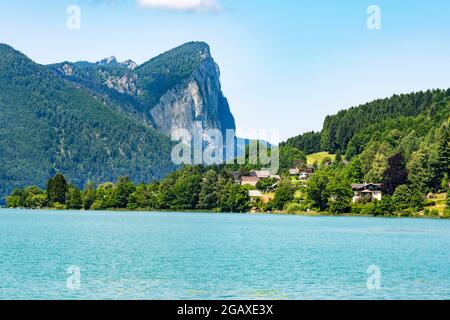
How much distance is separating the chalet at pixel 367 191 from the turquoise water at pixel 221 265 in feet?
245

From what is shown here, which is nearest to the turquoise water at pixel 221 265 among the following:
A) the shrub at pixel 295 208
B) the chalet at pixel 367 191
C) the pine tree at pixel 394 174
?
the chalet at pixel 367 191

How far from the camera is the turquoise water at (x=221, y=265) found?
4350 cm

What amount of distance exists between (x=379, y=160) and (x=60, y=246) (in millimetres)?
128304

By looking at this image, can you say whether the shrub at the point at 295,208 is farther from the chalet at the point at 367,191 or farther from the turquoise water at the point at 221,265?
the turquoise water at the point at 221,265

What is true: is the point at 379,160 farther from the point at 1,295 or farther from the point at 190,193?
the point at 1,295

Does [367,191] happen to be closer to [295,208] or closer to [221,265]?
[295,208]

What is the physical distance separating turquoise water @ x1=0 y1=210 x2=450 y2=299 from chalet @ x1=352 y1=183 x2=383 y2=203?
245ft

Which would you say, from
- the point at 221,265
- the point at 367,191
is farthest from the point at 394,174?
the point at 221,265

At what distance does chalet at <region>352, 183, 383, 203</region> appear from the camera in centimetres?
16688

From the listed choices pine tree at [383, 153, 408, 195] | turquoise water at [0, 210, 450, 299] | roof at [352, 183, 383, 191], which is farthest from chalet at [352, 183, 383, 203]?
turquoise water at [0, 210, 450, 299]

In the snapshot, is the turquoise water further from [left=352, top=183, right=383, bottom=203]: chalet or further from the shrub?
the shrub
